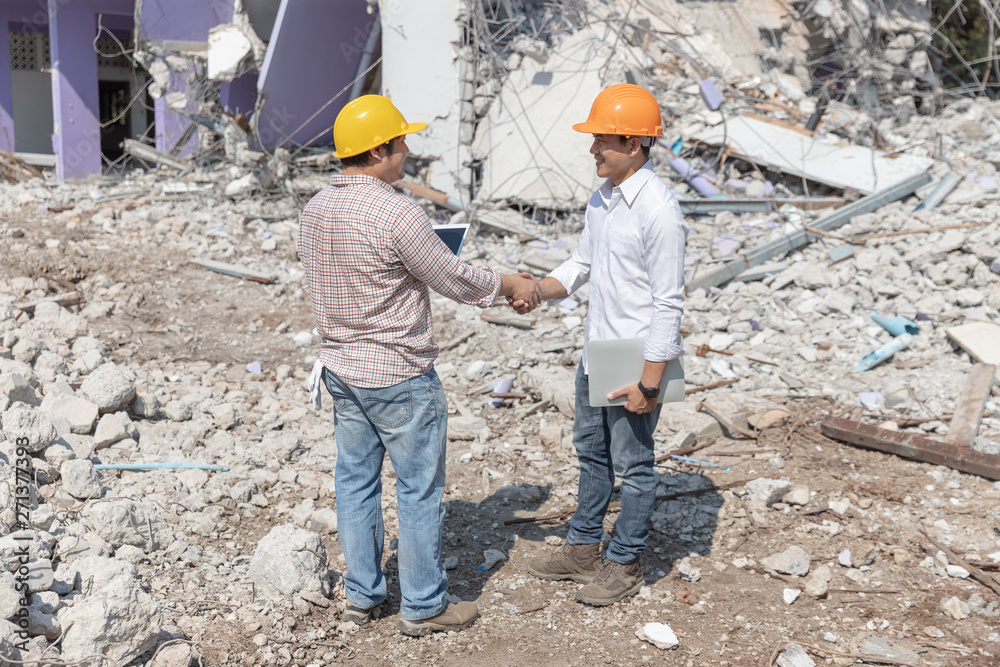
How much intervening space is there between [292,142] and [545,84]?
3.22m

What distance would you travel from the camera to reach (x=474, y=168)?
8789 millimetres

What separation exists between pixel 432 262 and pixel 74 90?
35.2 ft

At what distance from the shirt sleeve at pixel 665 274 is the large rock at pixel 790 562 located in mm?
1158

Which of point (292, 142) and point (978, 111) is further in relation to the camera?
point (978, 111)

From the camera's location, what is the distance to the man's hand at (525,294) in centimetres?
Result: 287

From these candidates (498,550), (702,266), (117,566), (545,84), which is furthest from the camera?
(545,84)

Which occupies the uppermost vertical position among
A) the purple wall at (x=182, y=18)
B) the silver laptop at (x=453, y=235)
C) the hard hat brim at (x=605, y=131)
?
the purple wall at (x=182, y=18)

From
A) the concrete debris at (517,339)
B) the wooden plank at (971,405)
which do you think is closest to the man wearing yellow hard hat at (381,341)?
the concrete debris at (517,339)

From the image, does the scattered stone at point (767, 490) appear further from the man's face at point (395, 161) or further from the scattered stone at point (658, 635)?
the man's face at point (395, 161)

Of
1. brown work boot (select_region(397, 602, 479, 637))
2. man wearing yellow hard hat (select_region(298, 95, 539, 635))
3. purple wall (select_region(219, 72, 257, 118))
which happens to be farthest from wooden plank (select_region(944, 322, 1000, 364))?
purple wall (select_region(219, 72, 257, 118))

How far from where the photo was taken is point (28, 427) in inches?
131

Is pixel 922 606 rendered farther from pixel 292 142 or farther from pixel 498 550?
pixel 292 142

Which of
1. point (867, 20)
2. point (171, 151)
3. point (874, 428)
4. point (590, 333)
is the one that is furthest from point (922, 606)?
point (867, 20)

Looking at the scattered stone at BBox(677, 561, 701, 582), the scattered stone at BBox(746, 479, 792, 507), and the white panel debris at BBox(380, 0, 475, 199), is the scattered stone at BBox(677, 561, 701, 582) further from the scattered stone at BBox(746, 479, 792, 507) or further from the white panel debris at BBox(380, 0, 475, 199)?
the white panel debris at BBox(380, 0, 475, 199)
